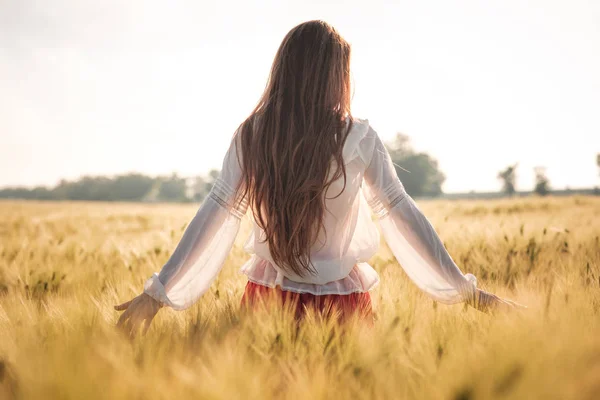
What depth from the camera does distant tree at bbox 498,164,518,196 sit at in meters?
36.0

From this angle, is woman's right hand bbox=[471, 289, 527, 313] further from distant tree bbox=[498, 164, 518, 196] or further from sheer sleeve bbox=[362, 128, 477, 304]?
distant tree bbox=[498, 164, 518, 196]

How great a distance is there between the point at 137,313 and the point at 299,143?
71cm

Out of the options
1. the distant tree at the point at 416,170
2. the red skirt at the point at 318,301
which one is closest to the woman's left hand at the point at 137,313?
the red skirt at the point at 318,301

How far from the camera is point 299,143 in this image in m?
1.35

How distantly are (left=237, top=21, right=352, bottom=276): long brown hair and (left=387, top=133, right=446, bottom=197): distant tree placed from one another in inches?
1744

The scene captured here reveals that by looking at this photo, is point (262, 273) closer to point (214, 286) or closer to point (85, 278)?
point (214, 286)

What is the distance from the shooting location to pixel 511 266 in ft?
7.55

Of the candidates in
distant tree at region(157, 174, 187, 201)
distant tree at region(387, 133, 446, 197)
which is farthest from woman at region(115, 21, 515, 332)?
distant tree at region(157, 174, 187, 201)

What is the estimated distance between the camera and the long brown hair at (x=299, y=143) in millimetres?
1365

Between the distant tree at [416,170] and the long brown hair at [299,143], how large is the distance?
44.3 m

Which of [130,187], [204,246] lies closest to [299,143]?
[204,246]

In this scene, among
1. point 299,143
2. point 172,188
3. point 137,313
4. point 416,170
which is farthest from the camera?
point 172,188

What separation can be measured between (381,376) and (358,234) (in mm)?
710

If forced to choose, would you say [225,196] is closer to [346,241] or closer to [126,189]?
[346,241]
